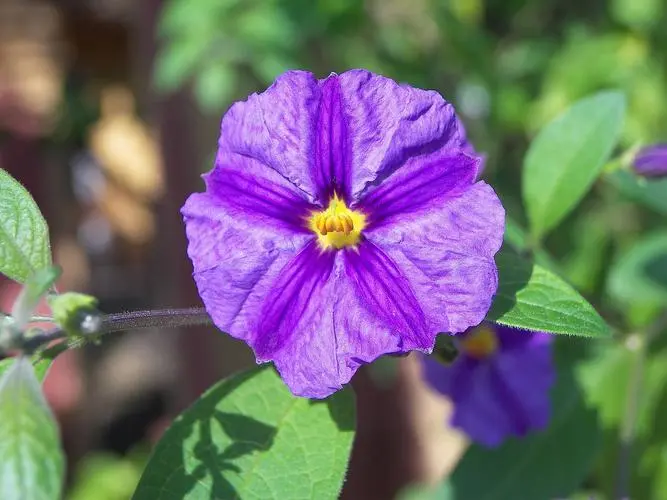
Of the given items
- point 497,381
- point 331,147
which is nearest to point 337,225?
point 331,147

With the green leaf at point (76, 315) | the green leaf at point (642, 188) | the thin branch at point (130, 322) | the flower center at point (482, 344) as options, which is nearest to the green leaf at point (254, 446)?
the thin branch at point (130, 322)

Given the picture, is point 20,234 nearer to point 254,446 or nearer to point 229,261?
point 229,261

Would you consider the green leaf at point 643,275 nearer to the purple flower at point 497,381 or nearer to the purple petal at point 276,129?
the purple flower at point 497,381

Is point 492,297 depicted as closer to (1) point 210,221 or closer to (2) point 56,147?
(1) point 210,221

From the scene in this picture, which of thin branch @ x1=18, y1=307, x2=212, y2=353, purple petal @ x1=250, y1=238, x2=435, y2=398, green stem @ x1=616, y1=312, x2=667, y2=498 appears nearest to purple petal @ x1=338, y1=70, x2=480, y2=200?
purple petal @ x1=250, y1=238, x2=435, y2=398

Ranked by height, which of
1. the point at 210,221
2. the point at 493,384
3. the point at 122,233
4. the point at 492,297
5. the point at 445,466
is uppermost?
the point at 210,221

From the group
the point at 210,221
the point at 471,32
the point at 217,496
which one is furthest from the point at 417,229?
the point at 471,32

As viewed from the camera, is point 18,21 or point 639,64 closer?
point 639,64
